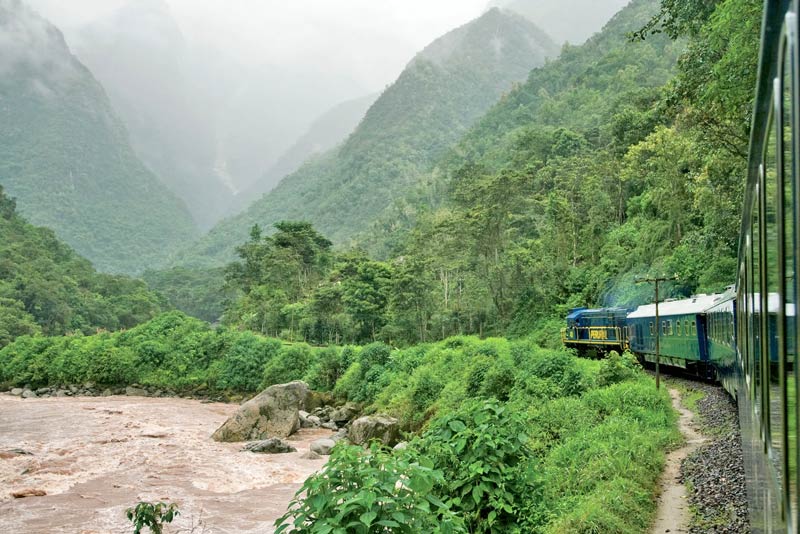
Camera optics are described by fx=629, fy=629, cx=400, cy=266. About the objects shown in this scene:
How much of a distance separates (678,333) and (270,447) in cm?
1209

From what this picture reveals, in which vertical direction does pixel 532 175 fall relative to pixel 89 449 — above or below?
above

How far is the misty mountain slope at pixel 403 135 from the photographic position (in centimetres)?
10338

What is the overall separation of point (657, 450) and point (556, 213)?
26840 mm

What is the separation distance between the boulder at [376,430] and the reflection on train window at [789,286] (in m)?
16.4

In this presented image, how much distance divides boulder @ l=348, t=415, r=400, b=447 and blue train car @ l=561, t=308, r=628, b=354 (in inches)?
386

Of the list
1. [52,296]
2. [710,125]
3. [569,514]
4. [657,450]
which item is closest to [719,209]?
[710,125]

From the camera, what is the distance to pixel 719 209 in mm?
16031

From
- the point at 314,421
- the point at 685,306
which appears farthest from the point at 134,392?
the point at 685,306

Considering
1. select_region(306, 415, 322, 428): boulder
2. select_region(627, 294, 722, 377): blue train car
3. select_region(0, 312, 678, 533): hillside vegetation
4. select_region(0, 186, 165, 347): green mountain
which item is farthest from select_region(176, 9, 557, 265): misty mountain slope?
select_region(627, 294, 722, 377): blue train car

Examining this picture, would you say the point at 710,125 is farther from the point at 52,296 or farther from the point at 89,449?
the point at 52,296

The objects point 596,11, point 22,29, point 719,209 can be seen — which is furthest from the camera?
point 596,11

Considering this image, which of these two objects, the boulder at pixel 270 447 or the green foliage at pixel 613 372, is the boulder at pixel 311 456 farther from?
the green foliage at pixel 613 372

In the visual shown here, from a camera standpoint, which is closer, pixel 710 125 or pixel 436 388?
pixel 710 125

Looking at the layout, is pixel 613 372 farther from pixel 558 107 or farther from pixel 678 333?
pixel 558 107
